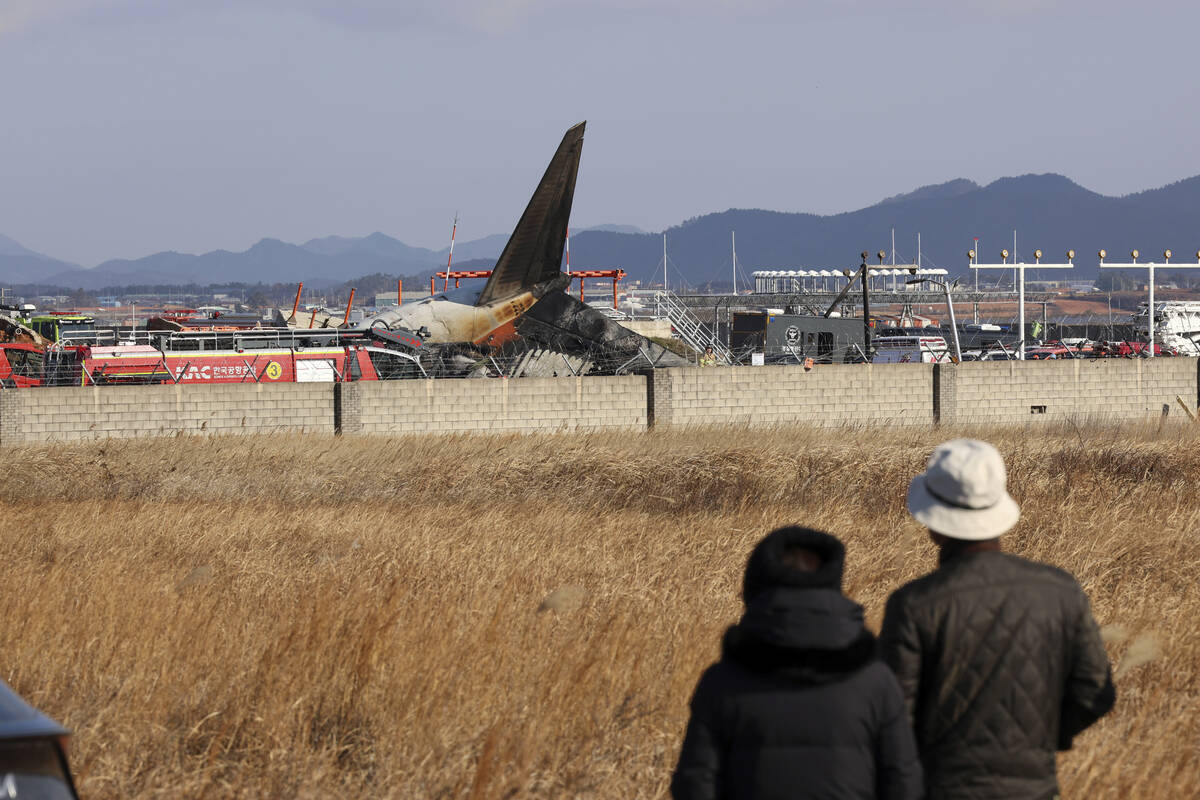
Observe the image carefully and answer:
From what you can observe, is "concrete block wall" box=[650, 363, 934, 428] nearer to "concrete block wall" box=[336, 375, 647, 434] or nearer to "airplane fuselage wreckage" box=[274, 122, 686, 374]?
"concrete block wall" box=[336, 375, 647, 434]

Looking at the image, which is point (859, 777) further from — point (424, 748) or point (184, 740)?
point (184, 740)

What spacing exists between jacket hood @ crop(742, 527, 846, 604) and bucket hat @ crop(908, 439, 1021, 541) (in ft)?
2.63

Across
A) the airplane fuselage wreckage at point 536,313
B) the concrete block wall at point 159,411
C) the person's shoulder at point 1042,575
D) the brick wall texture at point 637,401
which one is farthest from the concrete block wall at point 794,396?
the person's shoulder at point 1042,575

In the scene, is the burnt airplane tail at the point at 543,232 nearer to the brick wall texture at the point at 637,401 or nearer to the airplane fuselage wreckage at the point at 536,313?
the airplane fuselage wreckage at the point at 536,313

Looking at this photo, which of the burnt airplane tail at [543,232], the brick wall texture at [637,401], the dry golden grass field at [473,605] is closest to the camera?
the dry golden grass field at [473,605]

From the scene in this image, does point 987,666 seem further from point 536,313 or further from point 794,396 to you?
point 536,313

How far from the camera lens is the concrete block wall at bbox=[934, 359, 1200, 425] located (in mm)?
37312

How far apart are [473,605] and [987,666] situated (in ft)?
20.4

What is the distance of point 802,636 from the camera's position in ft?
11.3

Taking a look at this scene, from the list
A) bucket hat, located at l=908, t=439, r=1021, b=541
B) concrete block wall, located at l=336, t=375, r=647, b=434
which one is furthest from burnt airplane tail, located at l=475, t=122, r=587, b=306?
bucket hat, located at l=908, t=439, r=1021, b=541

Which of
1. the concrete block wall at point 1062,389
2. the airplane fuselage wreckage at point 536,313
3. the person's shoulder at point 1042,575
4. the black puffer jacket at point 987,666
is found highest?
the airplane fuselage wreckage at point 536,313

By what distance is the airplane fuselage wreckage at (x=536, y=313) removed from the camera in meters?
40.6

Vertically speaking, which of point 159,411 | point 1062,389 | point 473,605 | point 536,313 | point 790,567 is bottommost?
point 1062,389

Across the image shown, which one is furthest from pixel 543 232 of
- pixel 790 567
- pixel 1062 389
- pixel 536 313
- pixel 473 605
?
pixel 790 567
